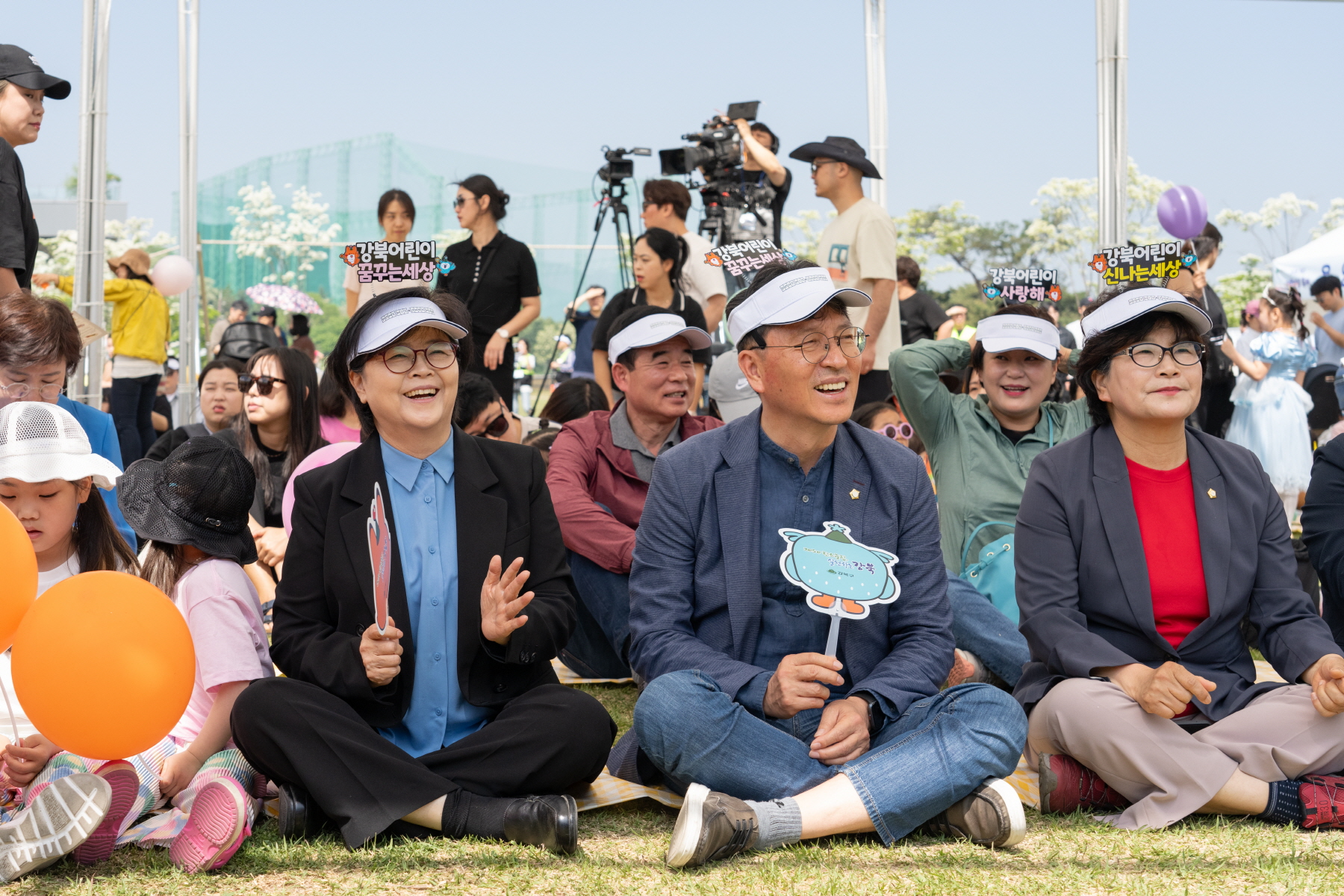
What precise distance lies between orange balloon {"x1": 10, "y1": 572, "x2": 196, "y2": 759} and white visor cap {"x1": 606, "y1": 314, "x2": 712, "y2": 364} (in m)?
2.17

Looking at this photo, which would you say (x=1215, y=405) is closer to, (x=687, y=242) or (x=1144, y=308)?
(x=687, y=242)

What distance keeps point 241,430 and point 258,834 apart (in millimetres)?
2345

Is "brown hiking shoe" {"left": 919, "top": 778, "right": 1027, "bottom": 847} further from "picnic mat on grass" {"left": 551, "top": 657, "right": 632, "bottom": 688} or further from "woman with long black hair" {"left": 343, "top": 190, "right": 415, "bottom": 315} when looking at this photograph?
"woman with long black hair" {"left": 343, "top": 190, "right": 415, "bottom": 315}

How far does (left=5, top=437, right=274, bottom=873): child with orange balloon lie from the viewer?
110 inches

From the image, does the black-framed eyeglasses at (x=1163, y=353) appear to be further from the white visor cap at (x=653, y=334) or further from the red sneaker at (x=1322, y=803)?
the white visor cap at (x=653, y=334)

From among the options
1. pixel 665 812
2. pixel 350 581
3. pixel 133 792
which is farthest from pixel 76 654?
pixel 665 812

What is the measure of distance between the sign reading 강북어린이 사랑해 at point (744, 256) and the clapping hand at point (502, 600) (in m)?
3.51

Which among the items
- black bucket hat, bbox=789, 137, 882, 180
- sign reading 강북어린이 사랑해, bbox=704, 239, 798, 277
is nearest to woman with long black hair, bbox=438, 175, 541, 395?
sign reading 강북어린이 사랑해, bbox=704, 239, 798, 277

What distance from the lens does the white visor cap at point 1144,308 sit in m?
3.20

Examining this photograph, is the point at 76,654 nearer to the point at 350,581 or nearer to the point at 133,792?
the point at 133,792

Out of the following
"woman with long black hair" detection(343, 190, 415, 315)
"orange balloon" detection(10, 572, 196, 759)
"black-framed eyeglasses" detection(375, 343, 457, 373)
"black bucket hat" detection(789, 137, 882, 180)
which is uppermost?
"black bucket hat" detection(789, 137, 882, 180)

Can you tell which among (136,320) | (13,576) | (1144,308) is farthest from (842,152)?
(136,320)

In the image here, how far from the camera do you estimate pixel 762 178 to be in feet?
29.0

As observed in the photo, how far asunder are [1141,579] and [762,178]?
6.10 metres
